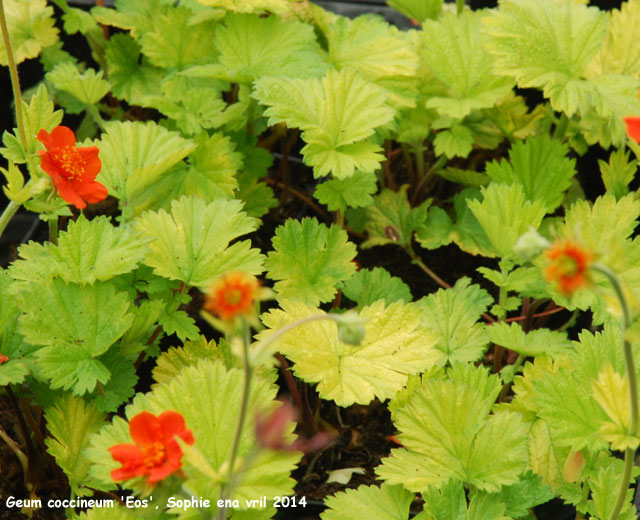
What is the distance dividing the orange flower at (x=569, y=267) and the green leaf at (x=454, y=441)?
1.79ft

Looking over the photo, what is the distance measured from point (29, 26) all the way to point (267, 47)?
69 centimetres

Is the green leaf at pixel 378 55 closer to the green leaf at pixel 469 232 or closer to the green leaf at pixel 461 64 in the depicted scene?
the green leaf at pixel 461 64

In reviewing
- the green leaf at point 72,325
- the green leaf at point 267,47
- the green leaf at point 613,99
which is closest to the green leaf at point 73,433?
the green leaf at point 72,325

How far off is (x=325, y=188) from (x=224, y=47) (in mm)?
440

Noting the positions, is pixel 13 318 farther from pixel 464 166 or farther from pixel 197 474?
pixel 464 166

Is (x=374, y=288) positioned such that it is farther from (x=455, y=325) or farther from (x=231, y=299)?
(x=231, y=299)

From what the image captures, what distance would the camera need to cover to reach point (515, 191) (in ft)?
4.79

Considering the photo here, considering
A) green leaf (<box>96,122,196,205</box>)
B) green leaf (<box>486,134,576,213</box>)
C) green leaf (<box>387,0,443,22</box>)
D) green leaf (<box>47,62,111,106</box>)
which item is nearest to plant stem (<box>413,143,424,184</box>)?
green leaf (<box>486,134,576,213</box>)

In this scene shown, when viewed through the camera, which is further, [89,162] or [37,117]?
[37,117]

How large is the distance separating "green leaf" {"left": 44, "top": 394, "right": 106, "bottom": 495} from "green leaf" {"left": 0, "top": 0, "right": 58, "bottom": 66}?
3.46ft

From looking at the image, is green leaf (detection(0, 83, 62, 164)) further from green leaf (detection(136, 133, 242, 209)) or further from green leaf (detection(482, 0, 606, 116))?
green leaf (detection(482, 0, 606, 116))

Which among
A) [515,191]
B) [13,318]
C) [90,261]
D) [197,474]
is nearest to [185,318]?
[90,261]

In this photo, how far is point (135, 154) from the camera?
1521mm

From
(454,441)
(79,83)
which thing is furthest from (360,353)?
(79,83)
